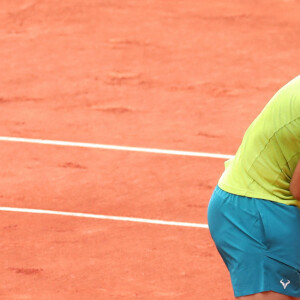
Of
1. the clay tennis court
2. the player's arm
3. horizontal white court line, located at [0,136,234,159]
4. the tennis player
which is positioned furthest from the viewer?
→ horizontal white court line, located at [0,136,234,159]

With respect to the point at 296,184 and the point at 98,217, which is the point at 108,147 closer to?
the point at 98,217

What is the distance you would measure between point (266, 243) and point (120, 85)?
7671 mm

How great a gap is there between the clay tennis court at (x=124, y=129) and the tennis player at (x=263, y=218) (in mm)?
2879

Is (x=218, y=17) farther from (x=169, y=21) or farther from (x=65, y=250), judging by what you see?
(x=65, y=250)

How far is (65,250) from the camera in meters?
7.25

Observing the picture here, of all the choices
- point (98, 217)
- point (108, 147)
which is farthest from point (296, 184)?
point (108, 147)

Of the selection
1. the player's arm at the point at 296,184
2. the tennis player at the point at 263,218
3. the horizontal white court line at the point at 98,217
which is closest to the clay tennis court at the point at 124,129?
the horizontal white court line at the point at 98,217

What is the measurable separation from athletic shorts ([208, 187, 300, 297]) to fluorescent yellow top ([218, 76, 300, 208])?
1.7 inches

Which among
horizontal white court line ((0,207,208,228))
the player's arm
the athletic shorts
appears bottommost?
horizontal white court line ((0,207,208,228))

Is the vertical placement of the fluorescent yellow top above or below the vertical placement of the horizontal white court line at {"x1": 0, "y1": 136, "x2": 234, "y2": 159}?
above

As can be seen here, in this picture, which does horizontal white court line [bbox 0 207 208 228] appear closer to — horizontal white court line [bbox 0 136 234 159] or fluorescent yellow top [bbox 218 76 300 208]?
horizontal white court line [bbox 0 136 234 159]

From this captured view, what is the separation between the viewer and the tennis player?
361cm

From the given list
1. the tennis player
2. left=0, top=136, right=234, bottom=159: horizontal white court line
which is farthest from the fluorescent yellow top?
left=0, top=136, right=234, bottom=159: horizontal white court line

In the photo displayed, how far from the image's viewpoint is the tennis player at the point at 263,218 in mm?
3611
